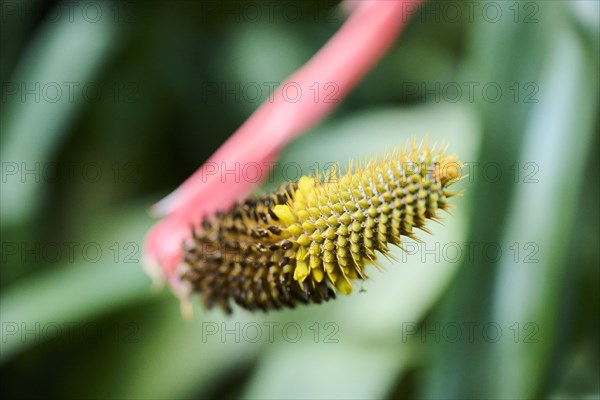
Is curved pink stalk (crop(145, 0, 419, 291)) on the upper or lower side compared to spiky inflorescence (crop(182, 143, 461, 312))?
upper

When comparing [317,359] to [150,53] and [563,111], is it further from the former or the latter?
[150,53]

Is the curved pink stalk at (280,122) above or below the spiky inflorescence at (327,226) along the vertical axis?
above

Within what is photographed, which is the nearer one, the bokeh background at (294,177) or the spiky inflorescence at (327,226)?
the spiky inflorescence at (327,226)

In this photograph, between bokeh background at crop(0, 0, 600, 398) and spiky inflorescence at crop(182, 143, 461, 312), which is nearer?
spiky inflorescence at crop(182, 143, 461, 312)

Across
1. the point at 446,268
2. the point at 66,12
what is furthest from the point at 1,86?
the point at 446,268

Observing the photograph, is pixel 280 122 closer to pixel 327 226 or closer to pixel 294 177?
pixel 327 226
